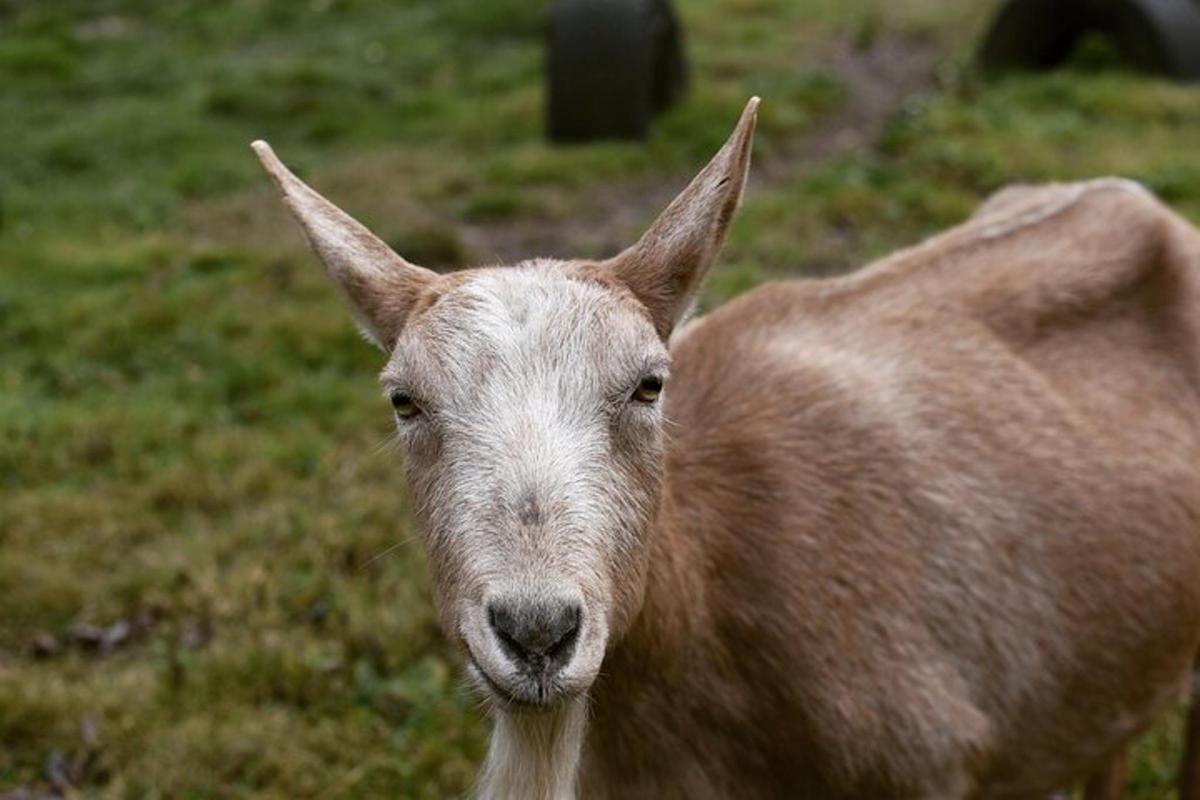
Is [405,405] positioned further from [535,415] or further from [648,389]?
[648,389]

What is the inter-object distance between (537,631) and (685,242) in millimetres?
998

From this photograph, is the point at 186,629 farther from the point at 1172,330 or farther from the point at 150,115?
the point at 150,115

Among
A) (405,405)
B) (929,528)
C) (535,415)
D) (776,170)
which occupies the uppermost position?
(535,415)

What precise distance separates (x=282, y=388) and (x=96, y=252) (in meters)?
2.21

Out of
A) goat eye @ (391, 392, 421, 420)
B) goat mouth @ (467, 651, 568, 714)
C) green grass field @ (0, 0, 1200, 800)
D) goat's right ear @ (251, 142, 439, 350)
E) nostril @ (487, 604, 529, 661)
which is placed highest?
goat's right ear @ (251, 142, 439, 350)

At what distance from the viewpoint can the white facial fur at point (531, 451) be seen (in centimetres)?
248

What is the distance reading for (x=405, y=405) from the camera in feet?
9.43

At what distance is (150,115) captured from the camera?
10648mm

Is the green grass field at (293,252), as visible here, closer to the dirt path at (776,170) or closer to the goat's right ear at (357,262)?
the dirt path at (776,170)

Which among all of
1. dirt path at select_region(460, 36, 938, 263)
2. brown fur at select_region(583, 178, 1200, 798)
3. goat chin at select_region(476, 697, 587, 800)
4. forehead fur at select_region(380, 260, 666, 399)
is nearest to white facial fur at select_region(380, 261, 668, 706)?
forehead fur at select_region(380, 260, 666, 399)

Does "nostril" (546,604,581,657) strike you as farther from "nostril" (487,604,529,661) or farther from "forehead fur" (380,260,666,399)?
"forehead fur" (380,260,666,399)

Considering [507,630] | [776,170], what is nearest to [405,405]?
[507,630]

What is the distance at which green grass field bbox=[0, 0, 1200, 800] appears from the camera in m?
4.75

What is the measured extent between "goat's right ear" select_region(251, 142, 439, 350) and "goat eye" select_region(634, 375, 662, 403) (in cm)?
57
